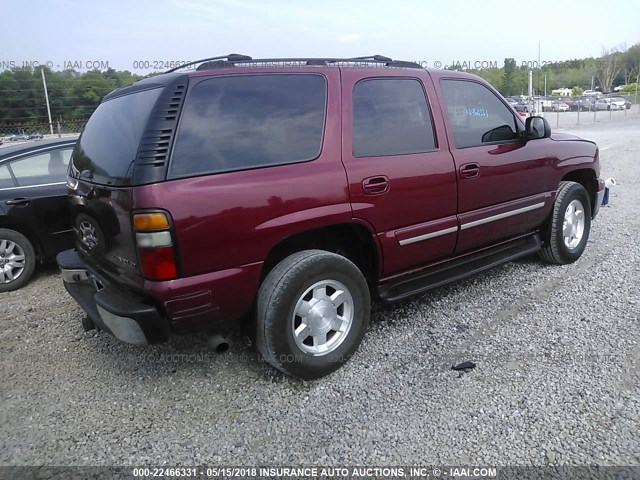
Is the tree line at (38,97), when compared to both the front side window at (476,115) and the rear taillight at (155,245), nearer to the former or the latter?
the front side window at (476,115)

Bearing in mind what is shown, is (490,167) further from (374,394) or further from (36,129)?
(36,129)

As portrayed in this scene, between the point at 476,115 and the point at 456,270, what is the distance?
1.25 m

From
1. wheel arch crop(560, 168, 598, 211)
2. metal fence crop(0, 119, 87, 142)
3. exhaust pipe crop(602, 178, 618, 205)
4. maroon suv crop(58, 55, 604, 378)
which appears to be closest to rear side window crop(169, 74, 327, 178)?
maroon suv crop(58, 55, 604, 378)

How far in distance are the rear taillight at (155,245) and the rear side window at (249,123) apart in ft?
0.81

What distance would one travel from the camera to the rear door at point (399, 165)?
3.14 meters

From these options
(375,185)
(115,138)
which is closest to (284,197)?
(375,185)

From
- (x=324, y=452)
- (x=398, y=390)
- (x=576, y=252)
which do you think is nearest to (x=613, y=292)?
(x=576, y=252)

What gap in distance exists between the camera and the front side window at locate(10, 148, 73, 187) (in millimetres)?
5000

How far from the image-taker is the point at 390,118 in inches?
134

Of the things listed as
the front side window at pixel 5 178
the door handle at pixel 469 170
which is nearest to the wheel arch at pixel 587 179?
the door handle at pixel 469 170

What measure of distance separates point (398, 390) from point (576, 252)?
2.98m

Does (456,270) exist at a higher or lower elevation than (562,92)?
lower

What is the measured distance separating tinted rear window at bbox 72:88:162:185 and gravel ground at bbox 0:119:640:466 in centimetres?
130

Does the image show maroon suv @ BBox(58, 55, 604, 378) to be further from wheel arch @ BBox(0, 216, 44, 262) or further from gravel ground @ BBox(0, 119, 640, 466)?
wheel arch @ BBox(0, 216, 44, 262)
